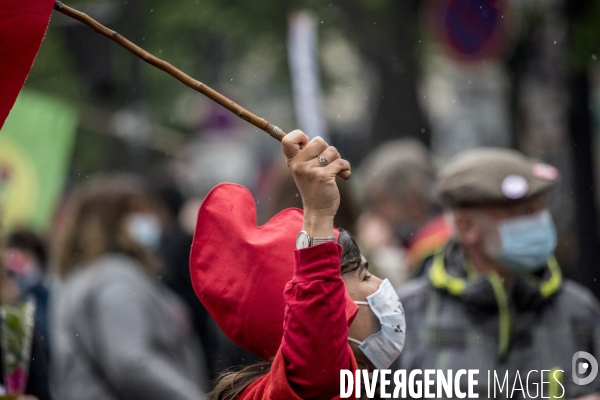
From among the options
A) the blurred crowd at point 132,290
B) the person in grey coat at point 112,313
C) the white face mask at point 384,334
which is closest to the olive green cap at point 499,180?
the blurred crowd at point 132,290

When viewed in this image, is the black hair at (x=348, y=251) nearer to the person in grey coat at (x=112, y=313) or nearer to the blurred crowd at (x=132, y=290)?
the blurred crowd at (x=132, y=290)

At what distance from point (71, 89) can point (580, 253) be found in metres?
14.9

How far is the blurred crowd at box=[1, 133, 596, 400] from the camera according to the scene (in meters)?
4.25

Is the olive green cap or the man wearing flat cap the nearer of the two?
the man wearing flat cap

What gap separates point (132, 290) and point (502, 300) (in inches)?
73.2

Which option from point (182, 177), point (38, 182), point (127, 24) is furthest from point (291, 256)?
point (182, 177)

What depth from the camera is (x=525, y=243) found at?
3.96m

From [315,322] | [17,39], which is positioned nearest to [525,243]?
[315,322]

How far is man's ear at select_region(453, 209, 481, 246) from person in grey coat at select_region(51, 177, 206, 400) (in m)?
1.38

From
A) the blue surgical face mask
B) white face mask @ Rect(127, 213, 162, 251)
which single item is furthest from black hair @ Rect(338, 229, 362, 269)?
white face mask @ Rect(127, 213, 162, 251)

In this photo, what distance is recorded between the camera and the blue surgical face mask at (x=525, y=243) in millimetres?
3951

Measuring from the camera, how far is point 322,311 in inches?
93.0

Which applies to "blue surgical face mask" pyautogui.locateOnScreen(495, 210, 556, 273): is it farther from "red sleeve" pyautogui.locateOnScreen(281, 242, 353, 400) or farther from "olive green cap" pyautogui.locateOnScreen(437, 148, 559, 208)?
"red sleeve" pyautogui.locateOnScreen(281, 242, 353, 400)

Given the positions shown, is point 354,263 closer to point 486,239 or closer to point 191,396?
point 486,239
